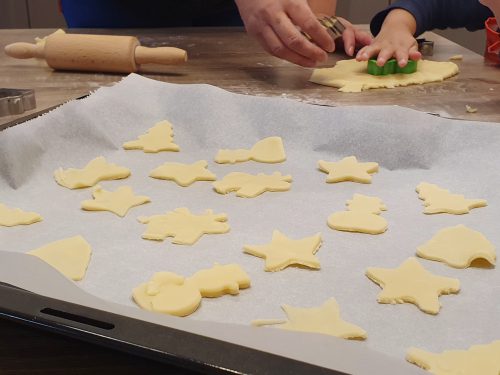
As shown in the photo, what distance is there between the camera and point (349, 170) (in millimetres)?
863

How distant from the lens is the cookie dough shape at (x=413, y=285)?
0.58 meters

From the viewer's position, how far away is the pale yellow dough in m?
0.56

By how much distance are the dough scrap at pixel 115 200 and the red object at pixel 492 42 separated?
2.92 feet

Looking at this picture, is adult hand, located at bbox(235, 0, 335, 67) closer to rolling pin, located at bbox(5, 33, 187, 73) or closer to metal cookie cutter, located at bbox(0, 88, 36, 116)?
rolling pin, located at bbox(5, 33, 187, 73)

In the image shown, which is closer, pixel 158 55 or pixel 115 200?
pixel 115 200

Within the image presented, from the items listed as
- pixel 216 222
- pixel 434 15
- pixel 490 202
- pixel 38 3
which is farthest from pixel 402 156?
pixel 38 3

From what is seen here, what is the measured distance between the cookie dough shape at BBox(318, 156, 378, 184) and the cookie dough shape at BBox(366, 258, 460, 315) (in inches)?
9.0

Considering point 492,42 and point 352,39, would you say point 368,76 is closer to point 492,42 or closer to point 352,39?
point 352,39

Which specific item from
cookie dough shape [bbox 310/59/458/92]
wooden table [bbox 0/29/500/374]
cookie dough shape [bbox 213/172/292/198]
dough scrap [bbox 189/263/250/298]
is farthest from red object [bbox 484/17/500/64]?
dough scrap [bbox 189/263/250/298]

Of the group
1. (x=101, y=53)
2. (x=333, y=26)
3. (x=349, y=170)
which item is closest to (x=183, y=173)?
(x=349, y=170)

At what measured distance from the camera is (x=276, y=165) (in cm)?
91

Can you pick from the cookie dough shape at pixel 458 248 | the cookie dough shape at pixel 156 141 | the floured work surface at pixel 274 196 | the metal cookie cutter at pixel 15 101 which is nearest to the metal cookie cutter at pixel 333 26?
the floured work surface at pixel 274 196

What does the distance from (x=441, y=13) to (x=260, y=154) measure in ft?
2.55

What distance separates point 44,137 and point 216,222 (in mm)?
315
